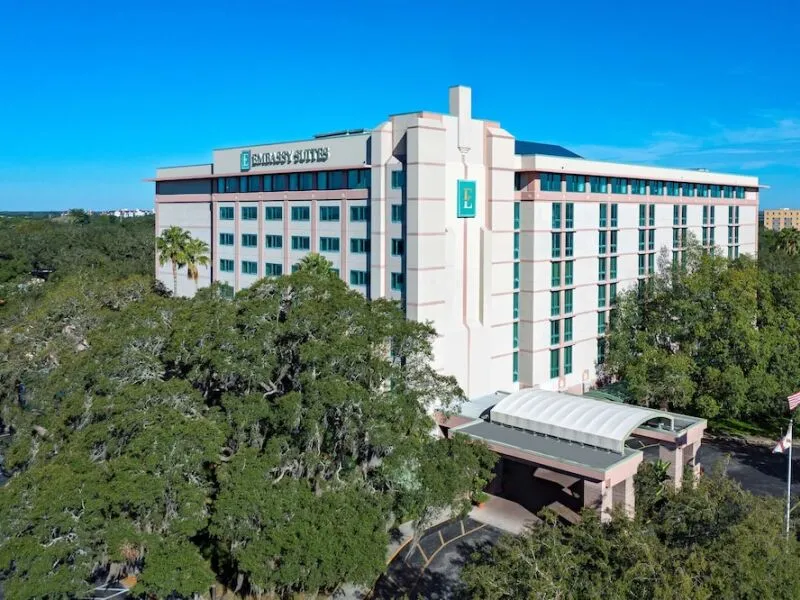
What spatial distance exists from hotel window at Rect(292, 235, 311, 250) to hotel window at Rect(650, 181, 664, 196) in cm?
3289

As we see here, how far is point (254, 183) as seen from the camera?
2515 inches

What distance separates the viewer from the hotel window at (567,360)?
59.2m

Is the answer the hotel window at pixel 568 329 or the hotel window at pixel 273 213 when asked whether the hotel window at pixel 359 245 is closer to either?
the hotel window at pixel 273 213

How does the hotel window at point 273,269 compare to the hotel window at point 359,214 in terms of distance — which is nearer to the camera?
the hotel window at point 359,214

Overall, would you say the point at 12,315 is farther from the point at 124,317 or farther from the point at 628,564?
the point at 628,564

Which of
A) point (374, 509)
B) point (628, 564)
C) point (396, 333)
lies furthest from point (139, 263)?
point (628, 564)

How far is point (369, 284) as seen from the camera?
52219mm

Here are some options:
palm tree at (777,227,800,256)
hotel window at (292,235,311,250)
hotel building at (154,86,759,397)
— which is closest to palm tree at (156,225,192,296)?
hotel building at (154,86,759,397)

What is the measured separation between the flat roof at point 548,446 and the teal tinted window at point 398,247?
12.6 m

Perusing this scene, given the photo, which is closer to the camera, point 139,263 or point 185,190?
point 185,190

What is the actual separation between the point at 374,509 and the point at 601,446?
16339 mm

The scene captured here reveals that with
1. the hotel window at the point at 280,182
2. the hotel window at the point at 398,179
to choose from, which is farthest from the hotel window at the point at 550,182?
the hotel window at the point at 280,182

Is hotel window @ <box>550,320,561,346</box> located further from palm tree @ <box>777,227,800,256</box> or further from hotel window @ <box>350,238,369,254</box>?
palm tree @ <box>777,227,800,256</box>

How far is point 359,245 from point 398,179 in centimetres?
641
